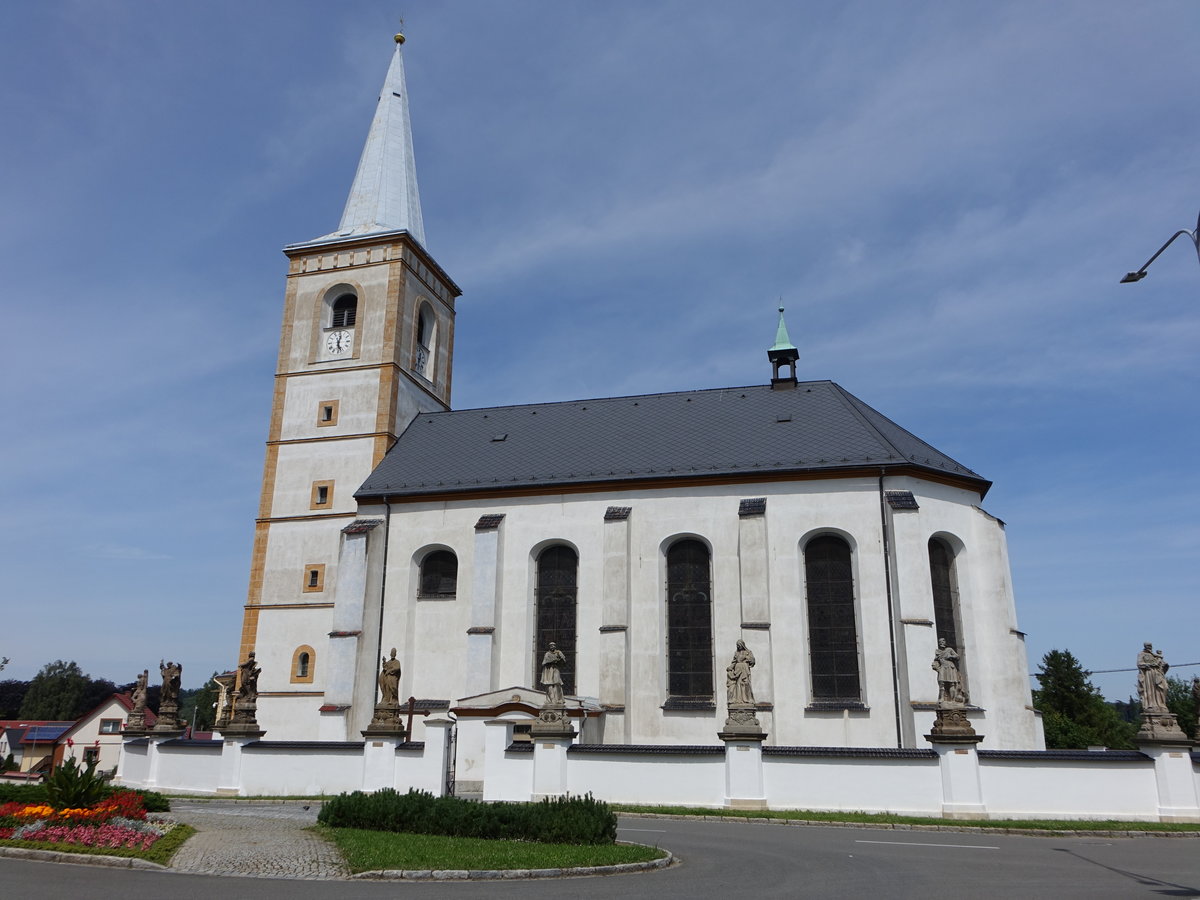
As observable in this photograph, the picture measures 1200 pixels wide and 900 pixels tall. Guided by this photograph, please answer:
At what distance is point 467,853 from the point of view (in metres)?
11.6

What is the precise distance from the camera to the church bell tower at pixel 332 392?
30.9 meters

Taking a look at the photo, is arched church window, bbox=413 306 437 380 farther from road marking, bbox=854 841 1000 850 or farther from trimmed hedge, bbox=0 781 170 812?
road marking, bbox=854 841 1000 850

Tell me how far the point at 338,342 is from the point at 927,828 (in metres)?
26.4

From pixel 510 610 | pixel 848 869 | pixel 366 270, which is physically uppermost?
pixel 366 270

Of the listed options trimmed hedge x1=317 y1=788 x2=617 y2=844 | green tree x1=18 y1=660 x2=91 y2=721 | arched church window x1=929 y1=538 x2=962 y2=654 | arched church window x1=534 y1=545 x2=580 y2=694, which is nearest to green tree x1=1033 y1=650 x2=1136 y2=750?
arched church window x1=929 y1=538 x2=962 y2=654

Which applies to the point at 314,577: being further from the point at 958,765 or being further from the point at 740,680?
the point at 958,765

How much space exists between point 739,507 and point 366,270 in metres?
17.5

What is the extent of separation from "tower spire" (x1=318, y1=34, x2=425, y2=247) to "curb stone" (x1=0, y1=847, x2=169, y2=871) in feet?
91.8

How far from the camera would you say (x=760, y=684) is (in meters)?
24.9

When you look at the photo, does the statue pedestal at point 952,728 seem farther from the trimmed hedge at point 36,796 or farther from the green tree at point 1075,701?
the green tree at point 1075,701

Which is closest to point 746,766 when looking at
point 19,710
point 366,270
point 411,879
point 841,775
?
point 841,775

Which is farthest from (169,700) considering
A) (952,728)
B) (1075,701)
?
(1075,701)

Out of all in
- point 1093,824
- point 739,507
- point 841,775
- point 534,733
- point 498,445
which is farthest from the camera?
point 498,445

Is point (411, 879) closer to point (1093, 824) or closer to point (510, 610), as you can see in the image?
point (1093, 824)
